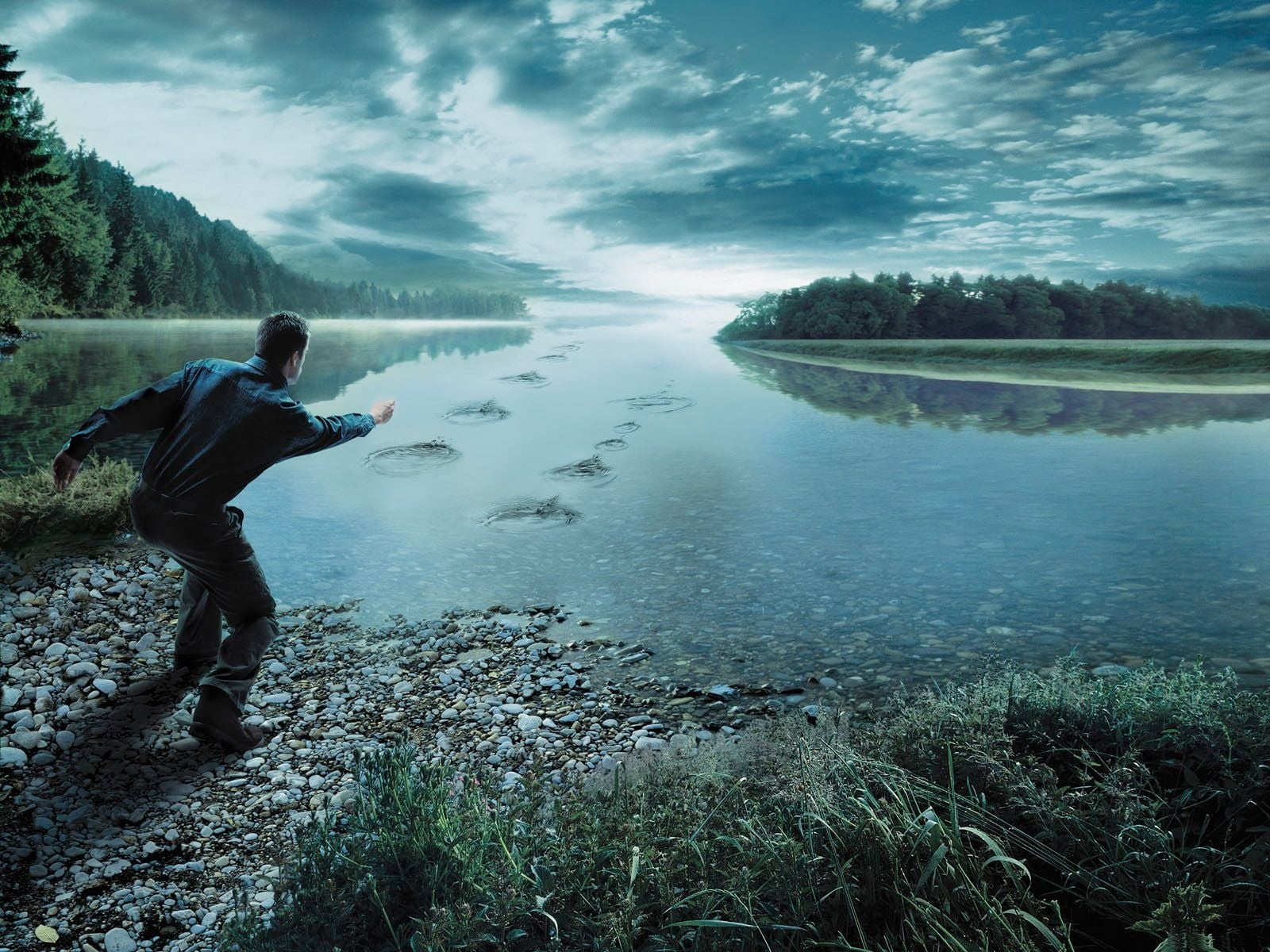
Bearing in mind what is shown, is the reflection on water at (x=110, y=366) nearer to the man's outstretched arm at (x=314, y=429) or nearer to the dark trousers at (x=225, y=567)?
the dark trousers at (x=225, y=567)

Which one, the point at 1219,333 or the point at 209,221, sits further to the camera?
the point at 209,221

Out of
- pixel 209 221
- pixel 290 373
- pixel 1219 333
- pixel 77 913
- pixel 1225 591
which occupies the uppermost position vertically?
pixel 209 221

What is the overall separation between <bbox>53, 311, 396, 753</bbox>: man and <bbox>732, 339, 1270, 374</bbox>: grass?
1415cm

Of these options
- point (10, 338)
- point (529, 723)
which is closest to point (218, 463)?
point (529, 723)

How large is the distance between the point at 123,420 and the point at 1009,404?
12.8m

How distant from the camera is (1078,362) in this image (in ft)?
46.8

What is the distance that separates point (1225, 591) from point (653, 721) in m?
4.07

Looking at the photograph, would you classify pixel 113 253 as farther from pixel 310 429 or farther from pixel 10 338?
Answer: pixel 310 429

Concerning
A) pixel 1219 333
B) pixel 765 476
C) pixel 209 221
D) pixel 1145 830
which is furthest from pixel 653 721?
pixel 209 221

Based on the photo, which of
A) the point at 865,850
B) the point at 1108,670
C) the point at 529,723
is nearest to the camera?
the point at 865,850

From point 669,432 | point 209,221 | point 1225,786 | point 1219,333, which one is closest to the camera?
point 1225,786

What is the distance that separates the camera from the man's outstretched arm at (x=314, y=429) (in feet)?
12.2

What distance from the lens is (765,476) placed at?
840 cm

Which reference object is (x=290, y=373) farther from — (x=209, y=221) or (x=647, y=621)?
(x=209, y=221)
